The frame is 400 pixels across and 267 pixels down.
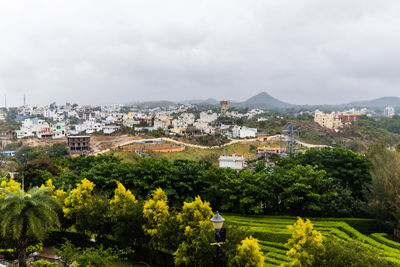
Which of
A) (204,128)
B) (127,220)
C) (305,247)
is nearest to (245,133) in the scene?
(204,128)

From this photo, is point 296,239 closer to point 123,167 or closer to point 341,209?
point 341,209

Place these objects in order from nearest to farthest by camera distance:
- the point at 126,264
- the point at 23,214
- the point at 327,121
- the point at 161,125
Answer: the point at 23,214 < the point at 126,264 < the point at 161,125 < the point at 327,121

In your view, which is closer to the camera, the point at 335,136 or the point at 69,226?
the point at 69,226

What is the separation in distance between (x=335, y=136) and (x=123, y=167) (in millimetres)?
74656

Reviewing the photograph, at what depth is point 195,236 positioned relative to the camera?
469 inches

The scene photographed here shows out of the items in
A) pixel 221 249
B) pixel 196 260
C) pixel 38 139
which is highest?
pixel 221 249

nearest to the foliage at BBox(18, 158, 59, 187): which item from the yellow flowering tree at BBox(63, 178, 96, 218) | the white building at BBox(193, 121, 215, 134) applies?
the yellow flowering tree at BBox(63, 178, 96, 218)

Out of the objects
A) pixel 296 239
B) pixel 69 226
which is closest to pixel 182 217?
pixel 296 239

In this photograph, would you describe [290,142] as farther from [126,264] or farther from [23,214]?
[23,214]

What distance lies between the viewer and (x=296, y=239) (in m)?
10.6

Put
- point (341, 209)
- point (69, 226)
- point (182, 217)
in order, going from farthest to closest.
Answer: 1. point (341, 209)
2. point (69, 226)
3. point (182, 217)

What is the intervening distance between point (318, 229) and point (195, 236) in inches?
308

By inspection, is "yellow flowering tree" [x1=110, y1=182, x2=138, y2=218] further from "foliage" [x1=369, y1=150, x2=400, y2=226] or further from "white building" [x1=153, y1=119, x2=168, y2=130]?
"white building" [x1=153, y1=119, x2=168, y2=130]

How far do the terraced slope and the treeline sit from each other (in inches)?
28.4
